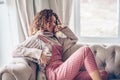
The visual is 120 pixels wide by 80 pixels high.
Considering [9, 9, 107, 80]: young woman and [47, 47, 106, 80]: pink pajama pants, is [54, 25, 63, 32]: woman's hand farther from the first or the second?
[47, 47, 106, 80]: pink pajama pants

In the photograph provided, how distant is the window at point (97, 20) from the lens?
3.14 meters

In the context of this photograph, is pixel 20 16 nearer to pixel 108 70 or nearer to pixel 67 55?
pixel 67 55

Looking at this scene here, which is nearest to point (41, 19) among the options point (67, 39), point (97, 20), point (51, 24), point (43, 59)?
point (51, 24)

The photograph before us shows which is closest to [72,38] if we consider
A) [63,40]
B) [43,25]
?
[63,40]

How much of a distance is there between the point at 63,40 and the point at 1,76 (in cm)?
87

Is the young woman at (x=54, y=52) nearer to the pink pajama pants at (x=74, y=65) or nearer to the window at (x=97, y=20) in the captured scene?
the pink pajama pants at (x=74, y=65)

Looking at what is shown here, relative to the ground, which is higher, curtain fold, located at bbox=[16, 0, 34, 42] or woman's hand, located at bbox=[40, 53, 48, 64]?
curtain fold, located at bbox=[16, 0, 34, 42]

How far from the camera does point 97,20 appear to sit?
3.21 metres

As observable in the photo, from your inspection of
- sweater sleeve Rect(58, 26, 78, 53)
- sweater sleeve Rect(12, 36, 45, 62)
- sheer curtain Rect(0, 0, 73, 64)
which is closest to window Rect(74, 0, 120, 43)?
sheer curtain Rect(0, 0, 73, 64)

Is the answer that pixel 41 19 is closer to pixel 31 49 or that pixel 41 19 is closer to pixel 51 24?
pixel 51 24

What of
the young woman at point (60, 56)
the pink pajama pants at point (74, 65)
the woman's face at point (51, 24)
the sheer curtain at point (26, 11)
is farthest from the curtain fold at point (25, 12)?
the pink pajama pants at point (74, 65)

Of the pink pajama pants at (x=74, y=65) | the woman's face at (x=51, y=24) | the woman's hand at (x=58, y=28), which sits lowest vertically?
the pink pajama pants at (x=74, y=65)

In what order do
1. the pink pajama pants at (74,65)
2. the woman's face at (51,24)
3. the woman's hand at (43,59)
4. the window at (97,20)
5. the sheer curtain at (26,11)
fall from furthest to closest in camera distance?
the window at (97,20) → the sheer curtain at (26,11) → the woman's face at (51,24) → the woman's hand at (43,59) → the pink pajama pants at (74,65)

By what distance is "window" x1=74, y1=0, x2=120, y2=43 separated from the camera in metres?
3.14
